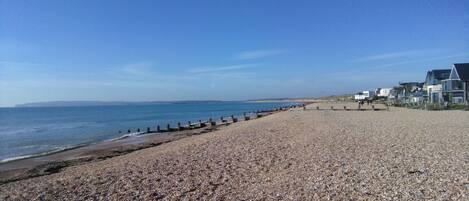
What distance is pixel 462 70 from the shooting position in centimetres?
4919

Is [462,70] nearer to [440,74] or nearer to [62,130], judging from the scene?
[440,74]

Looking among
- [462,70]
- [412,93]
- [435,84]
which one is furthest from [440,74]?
[462,70]

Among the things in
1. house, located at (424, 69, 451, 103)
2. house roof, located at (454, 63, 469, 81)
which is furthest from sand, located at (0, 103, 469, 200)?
house, located at (424, 69, 451, 103)

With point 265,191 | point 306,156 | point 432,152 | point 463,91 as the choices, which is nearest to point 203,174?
point 265,191

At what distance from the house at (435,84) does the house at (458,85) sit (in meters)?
1.21

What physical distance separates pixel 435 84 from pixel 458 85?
1059 centimetres

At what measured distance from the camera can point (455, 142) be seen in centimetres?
1442

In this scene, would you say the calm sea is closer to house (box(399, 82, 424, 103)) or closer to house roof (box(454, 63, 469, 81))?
house (box(399, 82, 424, 103))

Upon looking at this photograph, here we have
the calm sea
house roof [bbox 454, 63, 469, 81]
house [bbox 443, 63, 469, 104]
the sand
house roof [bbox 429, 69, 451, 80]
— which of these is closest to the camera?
the sand

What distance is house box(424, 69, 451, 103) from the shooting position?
5475 cm

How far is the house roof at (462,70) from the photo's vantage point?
48213 millimetres

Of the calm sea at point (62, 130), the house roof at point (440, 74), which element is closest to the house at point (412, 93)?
the house roof at point (440, 74)

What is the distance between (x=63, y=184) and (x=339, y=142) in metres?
10.4

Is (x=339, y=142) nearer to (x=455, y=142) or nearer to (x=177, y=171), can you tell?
(x=455, y=142)
